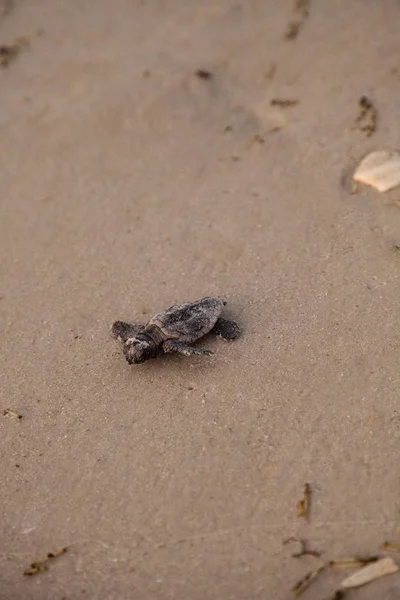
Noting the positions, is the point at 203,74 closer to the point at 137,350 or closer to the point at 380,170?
the point at 380,170

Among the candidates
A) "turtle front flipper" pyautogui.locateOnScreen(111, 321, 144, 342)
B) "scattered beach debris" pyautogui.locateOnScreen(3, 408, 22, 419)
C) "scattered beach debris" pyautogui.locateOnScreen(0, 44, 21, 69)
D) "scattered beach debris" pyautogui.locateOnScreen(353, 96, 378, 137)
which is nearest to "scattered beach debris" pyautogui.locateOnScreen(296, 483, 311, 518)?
"turtle front flipper" pyautogui.locateOnScreen(111, 321, 144, 342)

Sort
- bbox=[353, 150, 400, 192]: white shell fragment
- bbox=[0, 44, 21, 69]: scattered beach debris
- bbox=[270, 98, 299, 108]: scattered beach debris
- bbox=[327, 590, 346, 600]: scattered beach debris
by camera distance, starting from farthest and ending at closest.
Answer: bbox=[0, 44, 21, 69]: scattered beach debris < bbox=[270, 98, 299, 108]: scattered beach debris < bbox=[353, 150, 400, 192]: white shell fragment < bbox=[327, 590, 346, 600]: scattered beach debris

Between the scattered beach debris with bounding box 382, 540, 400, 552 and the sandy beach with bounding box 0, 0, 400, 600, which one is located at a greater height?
the sandy beach with bounding box 0, 0, 400, 600

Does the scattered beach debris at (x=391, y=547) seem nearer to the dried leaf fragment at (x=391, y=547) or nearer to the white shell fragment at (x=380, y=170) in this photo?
the dried leaf fragment at (x=391, y=547)

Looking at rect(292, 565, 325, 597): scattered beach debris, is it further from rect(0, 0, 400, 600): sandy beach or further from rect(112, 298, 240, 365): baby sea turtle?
rect(112, 298, 240, 365): baby sea turtle

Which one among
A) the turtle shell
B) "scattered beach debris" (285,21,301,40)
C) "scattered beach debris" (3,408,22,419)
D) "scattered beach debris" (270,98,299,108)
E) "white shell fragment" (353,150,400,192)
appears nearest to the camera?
"scattered beach debris" (3,408,22,419)

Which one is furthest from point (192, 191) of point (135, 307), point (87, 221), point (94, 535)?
point (94, 535)

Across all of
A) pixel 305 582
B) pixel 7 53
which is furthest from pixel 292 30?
pixel 305 582
